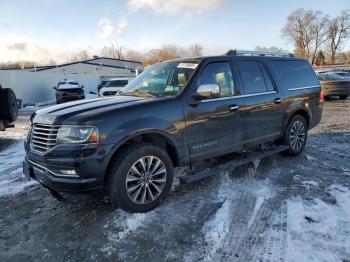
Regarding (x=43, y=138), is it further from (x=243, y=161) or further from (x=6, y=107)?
(x=6, y=107)

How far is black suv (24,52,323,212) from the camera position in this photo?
3510mm

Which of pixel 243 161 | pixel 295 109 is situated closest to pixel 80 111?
pixel 243 161

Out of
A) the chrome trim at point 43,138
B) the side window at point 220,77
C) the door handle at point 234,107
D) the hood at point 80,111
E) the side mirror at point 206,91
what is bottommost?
the chrome trim at point 43,138

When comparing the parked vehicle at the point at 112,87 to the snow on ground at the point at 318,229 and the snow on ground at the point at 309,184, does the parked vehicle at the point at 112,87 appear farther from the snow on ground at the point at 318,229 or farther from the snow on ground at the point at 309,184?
the snow on ground at the point at 318,229

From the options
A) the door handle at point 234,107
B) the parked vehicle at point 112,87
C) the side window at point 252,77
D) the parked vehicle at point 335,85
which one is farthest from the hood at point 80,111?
the parked vehicle at point 335,85

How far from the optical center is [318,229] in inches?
136

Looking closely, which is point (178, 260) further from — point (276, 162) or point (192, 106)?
point (276, 162)

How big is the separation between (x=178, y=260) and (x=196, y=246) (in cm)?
29

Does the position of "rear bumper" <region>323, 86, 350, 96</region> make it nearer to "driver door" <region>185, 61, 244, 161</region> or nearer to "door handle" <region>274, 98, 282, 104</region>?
"door handle" <region>274, 98, 282, 104</region>

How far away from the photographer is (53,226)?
3723mm

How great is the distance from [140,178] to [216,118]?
1.42m

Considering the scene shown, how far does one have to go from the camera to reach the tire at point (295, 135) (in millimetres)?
6023

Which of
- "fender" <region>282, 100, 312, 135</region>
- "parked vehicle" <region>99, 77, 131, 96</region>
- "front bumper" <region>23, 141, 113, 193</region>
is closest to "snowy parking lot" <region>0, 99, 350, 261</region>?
Answer: "front bumper" <region>23, 141, 113, 193</region>

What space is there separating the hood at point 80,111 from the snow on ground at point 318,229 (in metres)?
2.32
